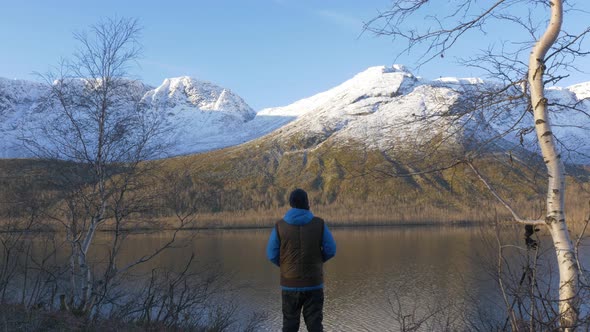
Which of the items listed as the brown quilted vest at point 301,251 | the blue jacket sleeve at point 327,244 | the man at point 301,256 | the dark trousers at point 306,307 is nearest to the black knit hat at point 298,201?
the man at point 301,256

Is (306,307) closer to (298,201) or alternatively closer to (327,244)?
(327,244)

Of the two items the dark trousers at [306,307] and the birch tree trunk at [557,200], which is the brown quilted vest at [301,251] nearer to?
the dark trousers at [306,307]

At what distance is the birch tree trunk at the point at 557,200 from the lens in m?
5.12

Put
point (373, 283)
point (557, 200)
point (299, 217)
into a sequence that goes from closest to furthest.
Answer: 1. point (557, 200)
2. point (299, 217)
3. point (373, 283)

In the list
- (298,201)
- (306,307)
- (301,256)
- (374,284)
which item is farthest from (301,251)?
(374,284)

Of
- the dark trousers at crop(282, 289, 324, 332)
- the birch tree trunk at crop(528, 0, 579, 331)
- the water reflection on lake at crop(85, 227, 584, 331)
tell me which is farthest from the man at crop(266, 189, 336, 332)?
the water reflection on lake at crop(85, 227, 584, 331)

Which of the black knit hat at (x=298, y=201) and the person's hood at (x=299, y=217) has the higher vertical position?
the black knit hat at (x=298, y=201)

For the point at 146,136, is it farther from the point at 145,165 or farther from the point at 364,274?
the point at 364,274

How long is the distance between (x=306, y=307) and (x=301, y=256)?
73 cm

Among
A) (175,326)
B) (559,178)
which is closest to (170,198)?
(175,326)

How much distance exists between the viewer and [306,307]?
6668 mm

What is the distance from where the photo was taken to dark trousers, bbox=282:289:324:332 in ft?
21.7

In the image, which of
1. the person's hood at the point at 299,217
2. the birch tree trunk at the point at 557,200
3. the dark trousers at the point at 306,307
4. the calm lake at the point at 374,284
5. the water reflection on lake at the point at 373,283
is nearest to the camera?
the birch tree trunk at the point at 557,200

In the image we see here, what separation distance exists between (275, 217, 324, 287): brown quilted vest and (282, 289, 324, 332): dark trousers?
0.16 m
